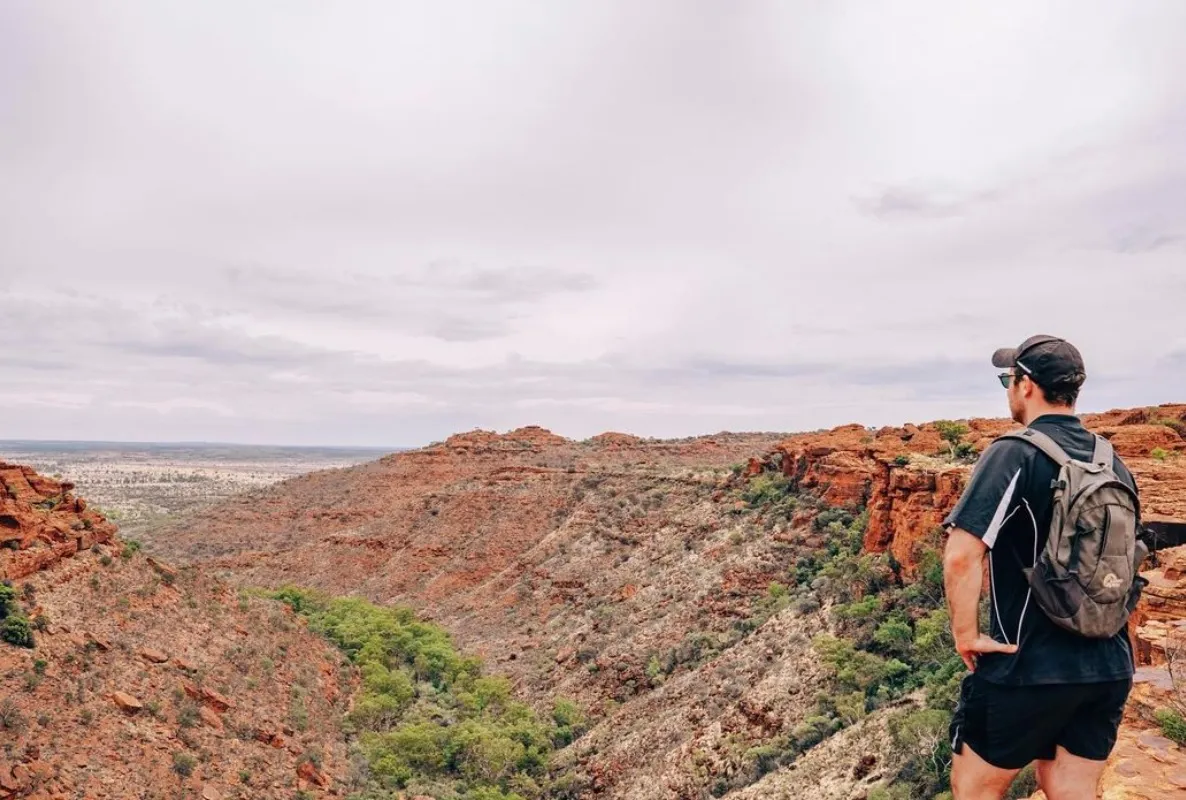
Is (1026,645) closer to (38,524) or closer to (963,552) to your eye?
(963,552)

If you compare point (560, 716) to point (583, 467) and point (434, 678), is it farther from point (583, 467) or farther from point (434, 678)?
point (583, 467)

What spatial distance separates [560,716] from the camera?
859 inches

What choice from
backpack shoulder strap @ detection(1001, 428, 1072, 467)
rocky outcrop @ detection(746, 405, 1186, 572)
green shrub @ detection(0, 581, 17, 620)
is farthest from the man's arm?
green shrub @ detection(0, 581, 17, 620)

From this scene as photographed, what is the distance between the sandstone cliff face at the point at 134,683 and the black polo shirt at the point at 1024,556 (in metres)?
13.4

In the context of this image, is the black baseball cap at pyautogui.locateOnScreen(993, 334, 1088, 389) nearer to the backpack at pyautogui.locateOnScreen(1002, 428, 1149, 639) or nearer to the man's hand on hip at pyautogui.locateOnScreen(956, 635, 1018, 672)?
the backpack at pyautogui.locateOnScreen(1002, 428, 1149, 639)

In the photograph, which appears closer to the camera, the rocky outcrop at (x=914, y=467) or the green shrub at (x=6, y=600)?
the rocky outcrop at (x=914, y=467)

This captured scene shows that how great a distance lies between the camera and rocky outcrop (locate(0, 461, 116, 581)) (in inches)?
625

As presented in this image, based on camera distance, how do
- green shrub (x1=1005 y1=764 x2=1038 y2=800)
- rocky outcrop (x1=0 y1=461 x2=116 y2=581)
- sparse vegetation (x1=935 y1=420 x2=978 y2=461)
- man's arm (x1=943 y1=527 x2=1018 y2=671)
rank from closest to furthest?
1. man's arm (x1=943 y1=527 x2=1018 y2=671)
2. green shrub (x1=1005 y1=764 x2=1038 y2=800)
3. rocky outcrop (x1=0 y1=461 x2=116 y2=581)
4. sparse vegetation (x1=935 y1=420 x2=978 y2=461)

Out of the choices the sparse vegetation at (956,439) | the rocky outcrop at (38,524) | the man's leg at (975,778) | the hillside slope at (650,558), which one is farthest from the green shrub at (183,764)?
the sparse vegetation at (956,439)

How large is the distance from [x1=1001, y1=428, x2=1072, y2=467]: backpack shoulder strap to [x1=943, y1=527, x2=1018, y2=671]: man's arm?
439 mm

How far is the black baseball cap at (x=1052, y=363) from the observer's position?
9.87 feet

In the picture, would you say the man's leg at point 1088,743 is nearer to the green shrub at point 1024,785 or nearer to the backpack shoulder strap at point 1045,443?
the backpack shoulder strap at point 1045,443

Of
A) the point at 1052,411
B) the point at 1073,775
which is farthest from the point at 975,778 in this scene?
the point at 1052,411

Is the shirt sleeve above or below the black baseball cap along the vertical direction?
below
